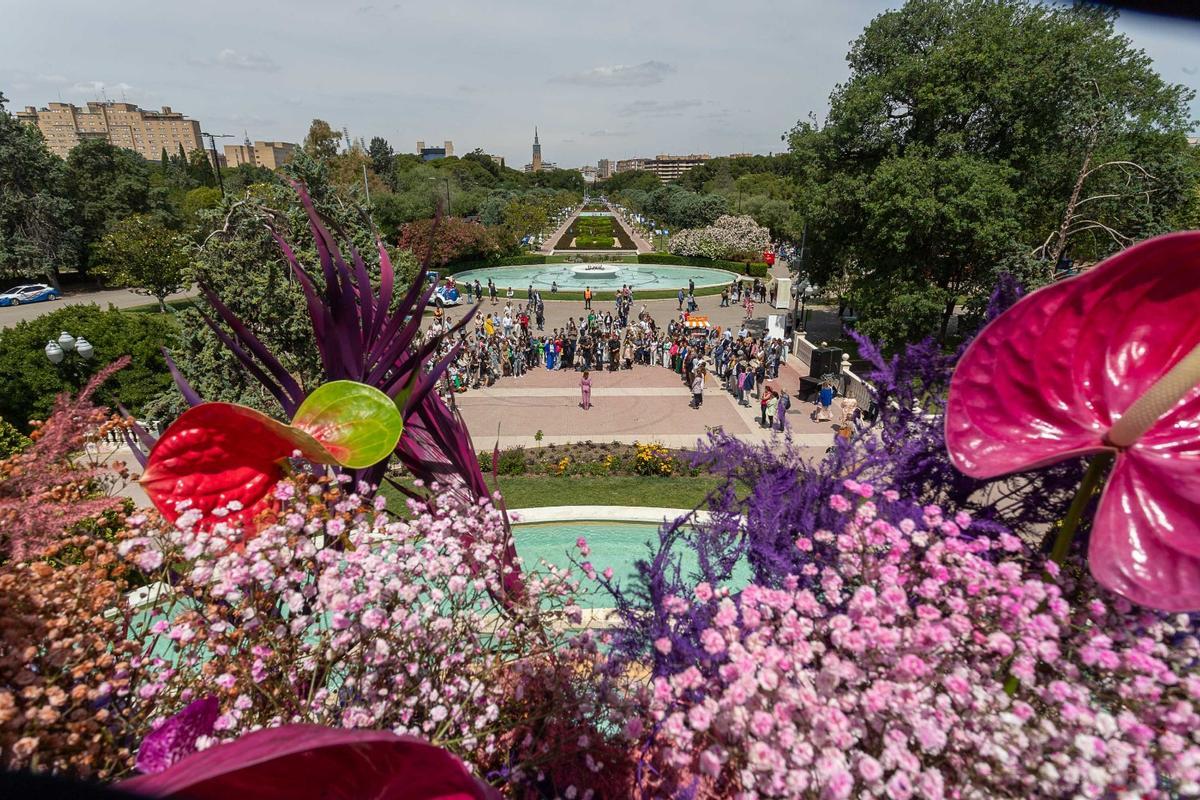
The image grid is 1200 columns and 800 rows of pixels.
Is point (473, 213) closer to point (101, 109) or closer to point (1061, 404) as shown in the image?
point (1061, 404)

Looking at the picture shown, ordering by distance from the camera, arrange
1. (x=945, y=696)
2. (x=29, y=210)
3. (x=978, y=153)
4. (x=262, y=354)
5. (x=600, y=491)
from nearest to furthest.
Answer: (x=945, y=696) → (x=262, y=354) → (x=600, y=491) → (x=978, y=153) → (x=29, y=210)

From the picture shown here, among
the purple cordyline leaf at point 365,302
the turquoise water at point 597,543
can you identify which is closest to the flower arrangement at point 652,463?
the turquoise water at point 597,543

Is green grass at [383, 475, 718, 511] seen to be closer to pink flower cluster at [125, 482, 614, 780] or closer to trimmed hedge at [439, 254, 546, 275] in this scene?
pink flower cluster at [125, 482, 614, 780]

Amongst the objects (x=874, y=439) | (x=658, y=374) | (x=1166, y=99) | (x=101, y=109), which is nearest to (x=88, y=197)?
(x=658, y=374)

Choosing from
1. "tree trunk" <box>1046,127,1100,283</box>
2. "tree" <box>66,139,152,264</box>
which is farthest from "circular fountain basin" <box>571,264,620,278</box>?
"tree trunk" <box>1046,127,1100,283</box>

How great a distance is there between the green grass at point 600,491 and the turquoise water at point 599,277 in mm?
23129

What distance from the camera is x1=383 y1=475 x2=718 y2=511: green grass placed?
10.2 metres

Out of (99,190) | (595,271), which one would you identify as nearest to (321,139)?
(99,190)

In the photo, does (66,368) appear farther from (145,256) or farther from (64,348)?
(145,256)

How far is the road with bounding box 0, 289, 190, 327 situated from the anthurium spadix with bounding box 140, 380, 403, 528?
2977 centimetres

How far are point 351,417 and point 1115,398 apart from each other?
15.0ft

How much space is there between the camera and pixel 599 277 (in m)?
38.7

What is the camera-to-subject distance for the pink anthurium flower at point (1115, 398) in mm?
2750

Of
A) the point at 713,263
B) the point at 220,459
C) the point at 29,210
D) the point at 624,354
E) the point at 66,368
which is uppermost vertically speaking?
the point at 29,210
